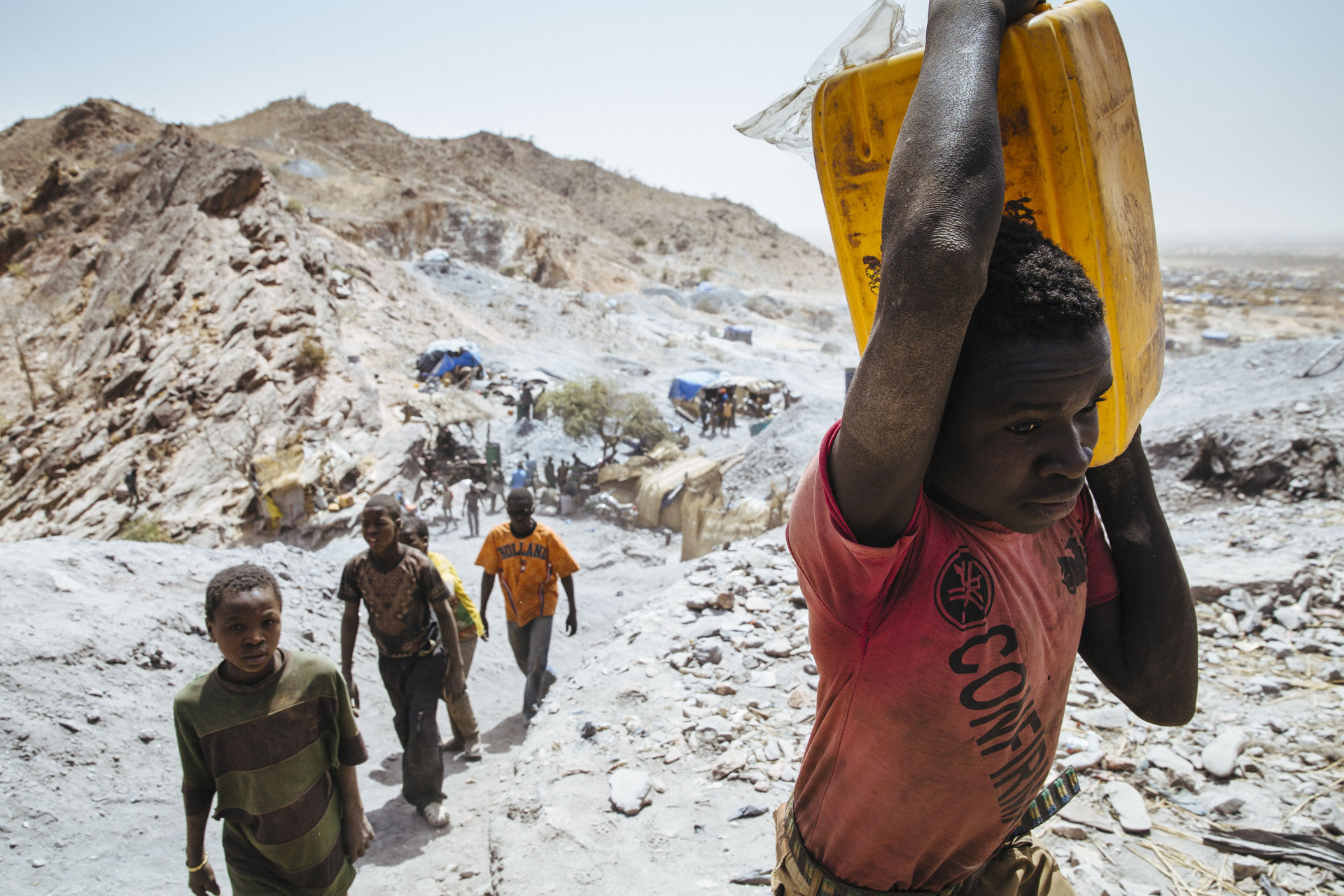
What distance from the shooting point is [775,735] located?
3074 mm

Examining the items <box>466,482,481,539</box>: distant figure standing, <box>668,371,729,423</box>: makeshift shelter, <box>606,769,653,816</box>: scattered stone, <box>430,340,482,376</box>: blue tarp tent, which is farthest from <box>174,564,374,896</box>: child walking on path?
<box>430,340,482,376</box>: blue tarp tent

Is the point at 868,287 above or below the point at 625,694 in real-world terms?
above

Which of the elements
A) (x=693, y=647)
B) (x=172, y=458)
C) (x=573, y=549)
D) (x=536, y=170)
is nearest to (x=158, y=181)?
(x=172, y=458)

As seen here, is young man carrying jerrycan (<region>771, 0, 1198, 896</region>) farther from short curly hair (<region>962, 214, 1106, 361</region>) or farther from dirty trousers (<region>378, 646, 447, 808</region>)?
dirty trousers (<region>378, 646, 447, 808</region>)

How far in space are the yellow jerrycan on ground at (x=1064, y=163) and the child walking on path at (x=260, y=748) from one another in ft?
6.24

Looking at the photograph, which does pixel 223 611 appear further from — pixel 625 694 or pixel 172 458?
pixel 172 458

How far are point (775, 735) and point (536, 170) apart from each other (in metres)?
64.9

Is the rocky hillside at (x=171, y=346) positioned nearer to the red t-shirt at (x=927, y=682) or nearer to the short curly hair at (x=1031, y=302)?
the red t-shirt at (x=927, y=682)

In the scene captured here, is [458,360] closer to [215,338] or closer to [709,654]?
[215,338]

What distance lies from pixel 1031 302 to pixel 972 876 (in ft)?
3.00

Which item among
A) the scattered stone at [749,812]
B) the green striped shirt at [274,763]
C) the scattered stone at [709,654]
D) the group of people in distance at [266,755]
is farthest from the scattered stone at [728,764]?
the green striped shirt at [274,763]

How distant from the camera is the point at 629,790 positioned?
2.88 meters

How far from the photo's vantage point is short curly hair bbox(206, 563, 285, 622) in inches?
82.1

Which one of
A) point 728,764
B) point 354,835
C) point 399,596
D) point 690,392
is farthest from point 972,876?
point 690,392
